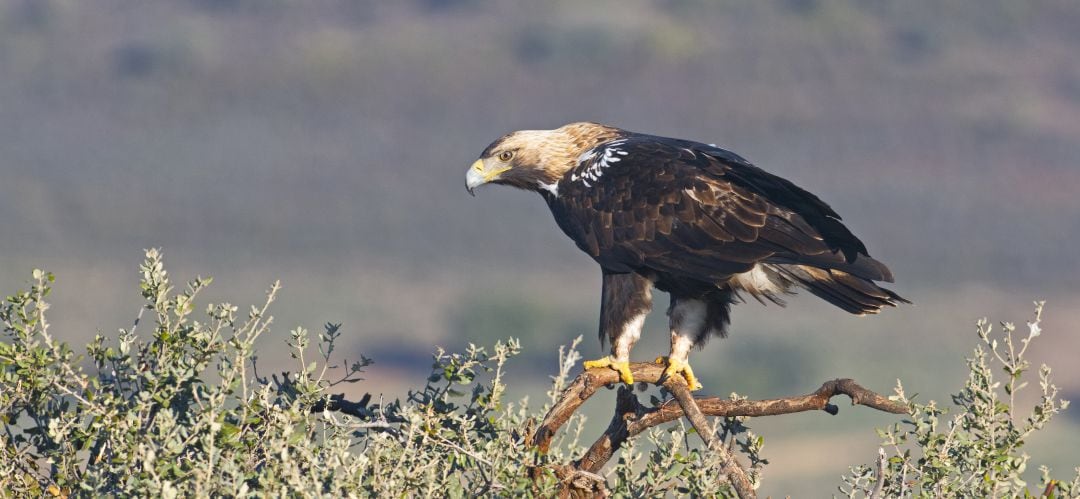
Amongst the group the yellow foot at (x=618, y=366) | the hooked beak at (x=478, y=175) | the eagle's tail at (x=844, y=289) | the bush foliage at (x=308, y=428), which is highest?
the hooked beak at (x=478, y=175)

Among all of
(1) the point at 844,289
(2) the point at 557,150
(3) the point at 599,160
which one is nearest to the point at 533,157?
(2) the point at 557,150

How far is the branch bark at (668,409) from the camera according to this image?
15.6 ft

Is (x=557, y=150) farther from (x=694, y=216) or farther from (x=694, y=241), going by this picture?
(x=694, y=241)

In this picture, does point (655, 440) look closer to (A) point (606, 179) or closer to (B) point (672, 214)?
(B) point (672, 214)

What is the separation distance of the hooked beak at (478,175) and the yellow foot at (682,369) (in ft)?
6.02

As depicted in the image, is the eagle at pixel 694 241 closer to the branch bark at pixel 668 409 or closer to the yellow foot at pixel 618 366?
the yellow foot at pixel 618 366

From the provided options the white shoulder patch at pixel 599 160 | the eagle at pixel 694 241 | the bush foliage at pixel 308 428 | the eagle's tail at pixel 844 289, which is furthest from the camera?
the white shoulder patch at pixel 599 160

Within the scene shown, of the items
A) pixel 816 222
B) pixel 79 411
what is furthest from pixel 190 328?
pixel 816 222

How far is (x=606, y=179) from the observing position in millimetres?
6668

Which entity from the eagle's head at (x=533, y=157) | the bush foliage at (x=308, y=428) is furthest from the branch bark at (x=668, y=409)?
the eagle's head at (x=533, y=157)

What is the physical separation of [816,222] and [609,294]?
4.34ft

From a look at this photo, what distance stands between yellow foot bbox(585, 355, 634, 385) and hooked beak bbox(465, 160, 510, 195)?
5.88ft

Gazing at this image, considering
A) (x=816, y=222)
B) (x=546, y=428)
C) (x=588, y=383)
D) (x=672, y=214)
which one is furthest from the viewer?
(x=672, y=214)

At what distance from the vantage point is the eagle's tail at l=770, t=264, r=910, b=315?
220 inches
